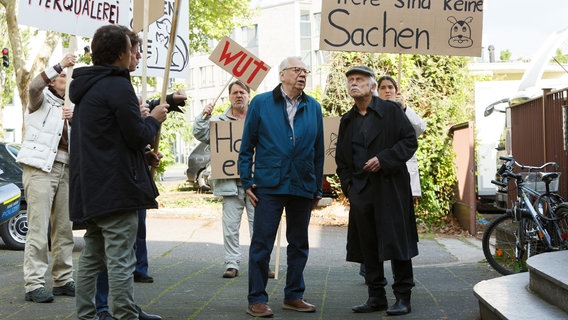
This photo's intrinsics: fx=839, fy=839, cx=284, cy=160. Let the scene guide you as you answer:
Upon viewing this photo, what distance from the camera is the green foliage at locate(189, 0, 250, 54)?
28.3m

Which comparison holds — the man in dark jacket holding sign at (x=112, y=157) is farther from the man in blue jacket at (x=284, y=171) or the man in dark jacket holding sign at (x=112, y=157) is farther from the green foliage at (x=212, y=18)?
the green foliage at (x=212, y=18)

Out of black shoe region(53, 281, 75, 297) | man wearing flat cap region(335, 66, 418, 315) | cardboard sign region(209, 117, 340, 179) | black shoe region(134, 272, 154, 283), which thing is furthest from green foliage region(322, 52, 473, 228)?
black shoe region(53, 281, 75, 297)

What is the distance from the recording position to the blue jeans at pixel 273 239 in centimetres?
628

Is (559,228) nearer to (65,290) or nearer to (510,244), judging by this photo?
(510,244)

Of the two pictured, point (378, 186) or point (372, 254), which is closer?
point (378, 186)

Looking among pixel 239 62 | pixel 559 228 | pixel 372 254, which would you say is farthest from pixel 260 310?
pixel 559 228

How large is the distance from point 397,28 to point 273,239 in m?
2.98

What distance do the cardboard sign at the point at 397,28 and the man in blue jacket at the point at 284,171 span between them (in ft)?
6.26

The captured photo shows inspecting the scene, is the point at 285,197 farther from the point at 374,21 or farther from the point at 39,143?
the point at 374,21

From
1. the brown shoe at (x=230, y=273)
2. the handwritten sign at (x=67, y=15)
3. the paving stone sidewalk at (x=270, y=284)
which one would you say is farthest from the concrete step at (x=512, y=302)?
the handwritten sign at (x=67, y=15)

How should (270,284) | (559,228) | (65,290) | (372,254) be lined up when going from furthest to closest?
(559,228) → (270,284) → (65,290) → (372,254)

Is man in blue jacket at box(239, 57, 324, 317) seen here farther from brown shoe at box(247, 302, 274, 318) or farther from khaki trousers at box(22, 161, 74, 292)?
khaki trousers at box(22, 161, 74, 292)

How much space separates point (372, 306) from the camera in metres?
6.41

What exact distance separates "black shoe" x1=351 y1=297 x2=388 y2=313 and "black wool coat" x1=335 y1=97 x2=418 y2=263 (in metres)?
0.38
